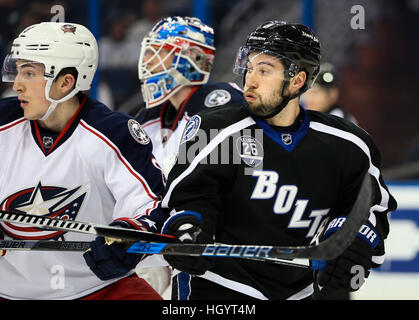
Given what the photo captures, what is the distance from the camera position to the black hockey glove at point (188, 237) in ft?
7.93

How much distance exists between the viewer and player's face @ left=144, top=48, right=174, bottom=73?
3.95 meters

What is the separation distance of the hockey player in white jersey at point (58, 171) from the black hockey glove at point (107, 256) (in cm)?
18

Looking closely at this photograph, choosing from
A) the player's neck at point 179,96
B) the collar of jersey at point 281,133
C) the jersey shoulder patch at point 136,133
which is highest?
the collar of jersey at point 281,133

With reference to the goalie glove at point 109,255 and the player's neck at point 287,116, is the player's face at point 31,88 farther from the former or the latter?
the player's neck at point 287,116

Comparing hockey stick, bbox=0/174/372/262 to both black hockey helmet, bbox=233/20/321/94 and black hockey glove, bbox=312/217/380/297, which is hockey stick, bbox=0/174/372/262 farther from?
black hockey helmet, bbox=233/20/321/94

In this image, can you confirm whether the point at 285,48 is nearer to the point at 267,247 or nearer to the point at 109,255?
the point at 267,247

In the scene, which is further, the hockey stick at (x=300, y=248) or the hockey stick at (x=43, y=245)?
the hockey stick at (x=43, y=245)

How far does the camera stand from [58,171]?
2.79m

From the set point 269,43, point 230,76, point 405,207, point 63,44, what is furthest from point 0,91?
point 269,43

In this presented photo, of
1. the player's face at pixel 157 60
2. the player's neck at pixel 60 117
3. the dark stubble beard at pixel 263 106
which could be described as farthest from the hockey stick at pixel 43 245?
the player's face at pixel 157 60

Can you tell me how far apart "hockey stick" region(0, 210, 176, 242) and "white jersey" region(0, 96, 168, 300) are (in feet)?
0.54

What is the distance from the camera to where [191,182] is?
8.22ft

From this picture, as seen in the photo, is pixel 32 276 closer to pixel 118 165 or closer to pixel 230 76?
pixel 118 165

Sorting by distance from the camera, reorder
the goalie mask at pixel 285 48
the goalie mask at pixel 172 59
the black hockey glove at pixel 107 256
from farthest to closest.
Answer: the goalie mask at pixel 172 59
the goalie mask at pixel 285 48
the black hockey glove at pixel 107 256
